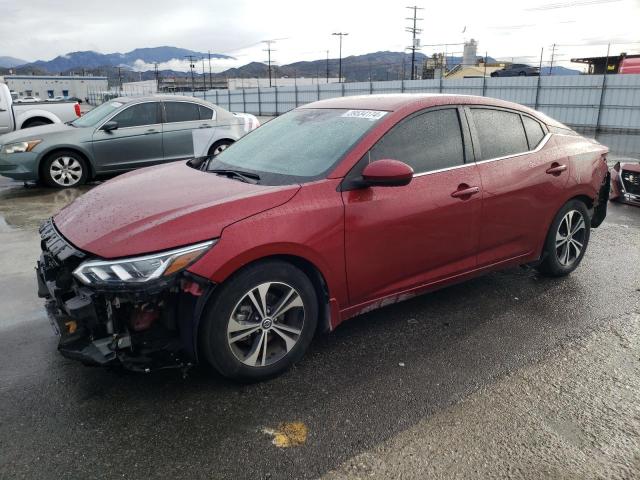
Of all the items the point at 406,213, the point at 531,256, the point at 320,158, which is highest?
the point at 320,158

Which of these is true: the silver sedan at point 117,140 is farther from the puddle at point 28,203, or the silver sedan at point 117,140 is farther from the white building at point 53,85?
the white building at point 53,85

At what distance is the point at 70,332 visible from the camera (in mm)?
2746

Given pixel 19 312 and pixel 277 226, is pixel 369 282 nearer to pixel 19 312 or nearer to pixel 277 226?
pixel 277 226

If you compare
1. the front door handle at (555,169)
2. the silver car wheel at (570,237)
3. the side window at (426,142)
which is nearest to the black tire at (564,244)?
the silver car wheel at (570,237)

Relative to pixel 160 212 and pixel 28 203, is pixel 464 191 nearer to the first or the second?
pixel 160 212

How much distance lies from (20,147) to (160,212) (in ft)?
23.2

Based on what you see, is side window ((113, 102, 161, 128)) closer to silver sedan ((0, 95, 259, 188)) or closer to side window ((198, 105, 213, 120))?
silver sedan ((0, 95, 259, 188))

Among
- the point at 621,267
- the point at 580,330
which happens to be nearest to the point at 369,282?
the point at 580,330

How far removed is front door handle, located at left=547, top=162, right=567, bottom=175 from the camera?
425 cm

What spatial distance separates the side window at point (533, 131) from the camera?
4270mm

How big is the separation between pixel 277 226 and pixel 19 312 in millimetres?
2457

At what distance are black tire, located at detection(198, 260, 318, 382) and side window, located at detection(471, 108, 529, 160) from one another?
182 centimetres

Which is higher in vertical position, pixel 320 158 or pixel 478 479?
pixel 320 158

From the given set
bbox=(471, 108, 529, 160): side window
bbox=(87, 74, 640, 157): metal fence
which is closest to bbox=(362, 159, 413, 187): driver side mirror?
bbox=(471, 108, 529, 160): side window
